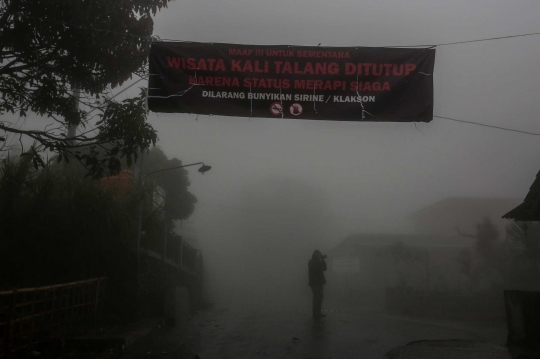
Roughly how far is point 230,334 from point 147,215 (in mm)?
6261

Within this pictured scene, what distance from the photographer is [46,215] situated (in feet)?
36.5

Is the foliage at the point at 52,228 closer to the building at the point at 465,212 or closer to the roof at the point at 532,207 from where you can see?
the roof at the point at 532,207

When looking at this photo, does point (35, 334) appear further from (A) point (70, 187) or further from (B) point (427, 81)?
(B) point (427, 81)

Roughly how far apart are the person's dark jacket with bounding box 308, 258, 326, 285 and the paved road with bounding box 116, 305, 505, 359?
126 cm

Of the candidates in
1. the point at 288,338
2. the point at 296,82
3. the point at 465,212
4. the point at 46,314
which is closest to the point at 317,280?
the point at 288,338

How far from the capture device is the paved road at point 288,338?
24.3 feet

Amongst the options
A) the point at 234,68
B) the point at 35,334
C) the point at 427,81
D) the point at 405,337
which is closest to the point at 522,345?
the point at 405,337

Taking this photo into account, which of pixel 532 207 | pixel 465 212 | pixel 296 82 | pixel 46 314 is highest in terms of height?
pixel 296 82

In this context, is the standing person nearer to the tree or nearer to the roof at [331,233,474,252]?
the tree

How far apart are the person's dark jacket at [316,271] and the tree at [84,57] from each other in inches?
244

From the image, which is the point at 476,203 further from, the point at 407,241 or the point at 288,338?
the point at 288,338

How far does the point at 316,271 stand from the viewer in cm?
1298

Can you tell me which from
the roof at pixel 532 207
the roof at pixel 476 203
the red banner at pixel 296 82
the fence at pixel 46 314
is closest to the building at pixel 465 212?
the roof at pixel 476 203

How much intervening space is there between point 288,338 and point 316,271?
170 inches
